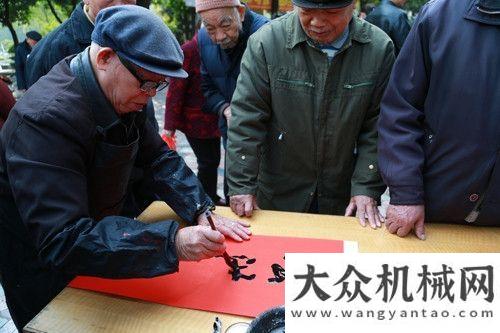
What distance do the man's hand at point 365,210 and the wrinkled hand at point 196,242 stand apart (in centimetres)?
75

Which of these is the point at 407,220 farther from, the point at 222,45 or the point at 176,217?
the point at 222,45

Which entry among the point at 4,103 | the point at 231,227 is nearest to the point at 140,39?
the point at 231,227

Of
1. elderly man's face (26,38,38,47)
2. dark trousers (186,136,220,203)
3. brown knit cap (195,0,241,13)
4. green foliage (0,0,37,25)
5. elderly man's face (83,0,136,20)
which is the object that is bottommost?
green foliage (0,0,37,25)

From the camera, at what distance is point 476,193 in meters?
1.77

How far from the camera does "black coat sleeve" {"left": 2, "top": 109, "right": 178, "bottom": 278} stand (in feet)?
4.43

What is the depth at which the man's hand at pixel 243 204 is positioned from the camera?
201 centimetres

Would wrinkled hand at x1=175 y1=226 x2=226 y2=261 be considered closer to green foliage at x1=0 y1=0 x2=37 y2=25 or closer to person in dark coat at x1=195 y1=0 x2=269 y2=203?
person in dark coat at x1=195 y1=0 x2=269 y2=203

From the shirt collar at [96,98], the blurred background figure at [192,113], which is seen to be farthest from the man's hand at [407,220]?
the blurred background figure at [192,113]

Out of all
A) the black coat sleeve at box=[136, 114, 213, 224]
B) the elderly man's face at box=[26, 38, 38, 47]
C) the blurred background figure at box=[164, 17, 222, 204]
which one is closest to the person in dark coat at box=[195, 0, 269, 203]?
the blurred background figure at box=[164, 17, 222, 204]

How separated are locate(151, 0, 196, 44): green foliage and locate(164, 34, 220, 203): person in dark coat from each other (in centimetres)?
1362

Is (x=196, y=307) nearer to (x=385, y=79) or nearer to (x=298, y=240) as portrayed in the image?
(x=298, y=240)

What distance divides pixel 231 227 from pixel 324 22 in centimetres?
96

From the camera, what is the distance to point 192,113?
3.68m

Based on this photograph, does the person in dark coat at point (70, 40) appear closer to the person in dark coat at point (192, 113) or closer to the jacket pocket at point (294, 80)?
the person in dark coat at point (192, 113)
